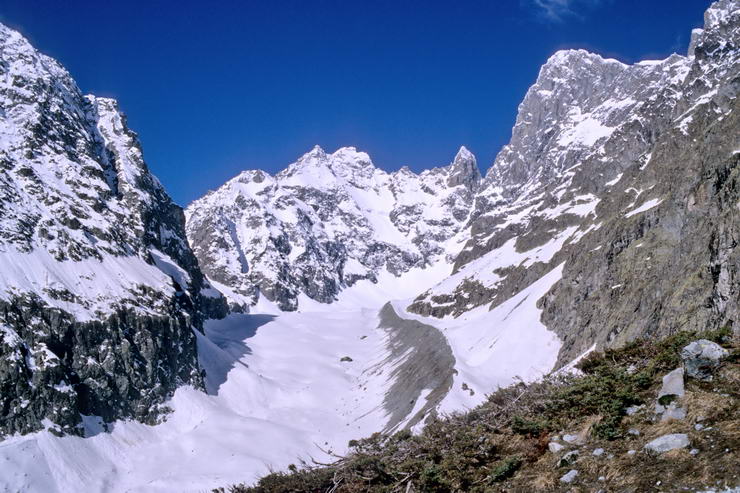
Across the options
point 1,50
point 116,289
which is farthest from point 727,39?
point 1,50

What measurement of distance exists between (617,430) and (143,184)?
159 m

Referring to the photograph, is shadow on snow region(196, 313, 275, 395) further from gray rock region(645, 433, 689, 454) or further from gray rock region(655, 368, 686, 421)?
gray rock region(645, 433, 689, 454)

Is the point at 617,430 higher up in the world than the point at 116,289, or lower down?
lower down

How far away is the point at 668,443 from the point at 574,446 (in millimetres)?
1593

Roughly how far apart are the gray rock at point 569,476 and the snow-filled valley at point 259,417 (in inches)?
915

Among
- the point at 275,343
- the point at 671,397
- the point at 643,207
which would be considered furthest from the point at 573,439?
the point at 275,343

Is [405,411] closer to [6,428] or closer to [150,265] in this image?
[6,428]

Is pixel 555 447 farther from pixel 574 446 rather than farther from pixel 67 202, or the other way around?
pixel 67 202

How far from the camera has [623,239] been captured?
58.3m

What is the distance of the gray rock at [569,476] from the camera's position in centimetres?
822

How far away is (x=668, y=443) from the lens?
773 centimetres

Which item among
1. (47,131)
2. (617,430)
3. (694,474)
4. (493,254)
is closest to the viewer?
(694,474)

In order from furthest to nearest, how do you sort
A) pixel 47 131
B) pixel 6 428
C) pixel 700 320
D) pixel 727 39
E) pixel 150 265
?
pixel 727 39 < pixel 47 131 < pixel 150 265 < pixel 6 428 < pixel 700 320

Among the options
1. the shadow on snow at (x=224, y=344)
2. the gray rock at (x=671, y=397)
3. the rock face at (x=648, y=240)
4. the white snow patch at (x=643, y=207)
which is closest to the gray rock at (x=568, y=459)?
the gray rock at (x=671, y=397)
